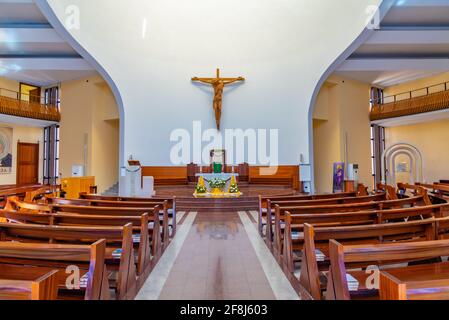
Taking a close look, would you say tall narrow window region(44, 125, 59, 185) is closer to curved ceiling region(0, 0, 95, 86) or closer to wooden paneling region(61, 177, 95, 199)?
curved ceiling region(0, 0, 95, 86)

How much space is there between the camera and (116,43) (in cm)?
916

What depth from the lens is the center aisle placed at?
85.9 inches

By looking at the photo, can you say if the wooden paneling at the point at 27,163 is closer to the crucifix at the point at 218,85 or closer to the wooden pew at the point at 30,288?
the crucifix at the point at 218,85

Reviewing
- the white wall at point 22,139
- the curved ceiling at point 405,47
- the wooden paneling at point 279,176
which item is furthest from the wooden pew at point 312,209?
the white wall at point 22,139

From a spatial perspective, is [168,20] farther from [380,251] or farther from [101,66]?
[380,251]

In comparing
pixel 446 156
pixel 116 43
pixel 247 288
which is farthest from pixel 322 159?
pixel 247 288

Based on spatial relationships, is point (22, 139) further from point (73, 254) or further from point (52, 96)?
point (73, 254)

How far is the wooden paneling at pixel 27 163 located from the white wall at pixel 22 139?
0.13 m

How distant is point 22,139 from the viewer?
1166 cm

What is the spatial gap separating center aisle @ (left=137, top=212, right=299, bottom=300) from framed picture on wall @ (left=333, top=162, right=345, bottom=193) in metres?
6.01

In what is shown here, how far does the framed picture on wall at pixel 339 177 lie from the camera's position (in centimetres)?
899

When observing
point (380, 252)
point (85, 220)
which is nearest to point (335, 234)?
point (380, 252)
